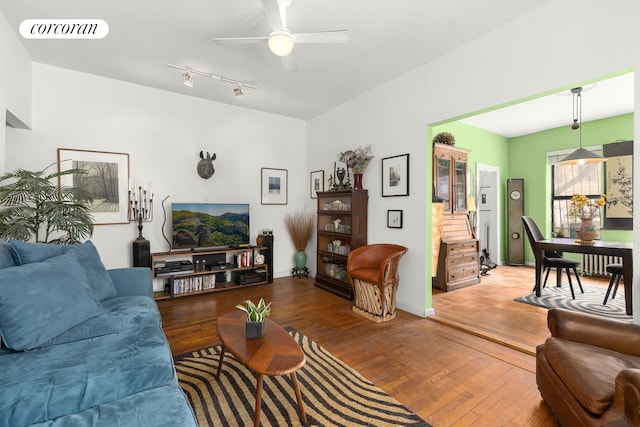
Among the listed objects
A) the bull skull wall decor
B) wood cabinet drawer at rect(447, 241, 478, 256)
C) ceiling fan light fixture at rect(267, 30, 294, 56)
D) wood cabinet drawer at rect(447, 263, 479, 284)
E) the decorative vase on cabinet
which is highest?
ceiling fan light fixture at rect(267, 30, 294, 56)

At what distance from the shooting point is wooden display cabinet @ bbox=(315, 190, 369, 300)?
4.08 metres

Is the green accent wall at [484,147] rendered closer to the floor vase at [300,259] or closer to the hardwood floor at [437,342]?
the hardwood floor at [437,342]

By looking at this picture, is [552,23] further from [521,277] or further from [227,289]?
[227,289]

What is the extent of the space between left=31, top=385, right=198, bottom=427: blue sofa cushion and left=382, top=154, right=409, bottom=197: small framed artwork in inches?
122

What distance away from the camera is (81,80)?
3662 millimetres

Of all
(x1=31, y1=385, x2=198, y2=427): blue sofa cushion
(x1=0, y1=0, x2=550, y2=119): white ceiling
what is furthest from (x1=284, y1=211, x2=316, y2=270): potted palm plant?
(x1=31, y1=385, x2=198, y2=427): blue sofa cushion

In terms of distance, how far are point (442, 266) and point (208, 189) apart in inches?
149

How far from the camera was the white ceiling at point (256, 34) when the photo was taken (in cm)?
244

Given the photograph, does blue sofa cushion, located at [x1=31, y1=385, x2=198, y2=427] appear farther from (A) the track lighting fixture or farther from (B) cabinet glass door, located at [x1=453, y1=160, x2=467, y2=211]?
(B) cabinet glass door, located at [x1=453, y1=160, x2=467, y2=211]

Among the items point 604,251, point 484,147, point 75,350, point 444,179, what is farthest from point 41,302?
point 484,147

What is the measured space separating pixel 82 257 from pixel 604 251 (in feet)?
16.8

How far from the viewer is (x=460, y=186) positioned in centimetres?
483

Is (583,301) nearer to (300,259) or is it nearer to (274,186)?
(300,259)

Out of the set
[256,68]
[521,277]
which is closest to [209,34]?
[256,68]
